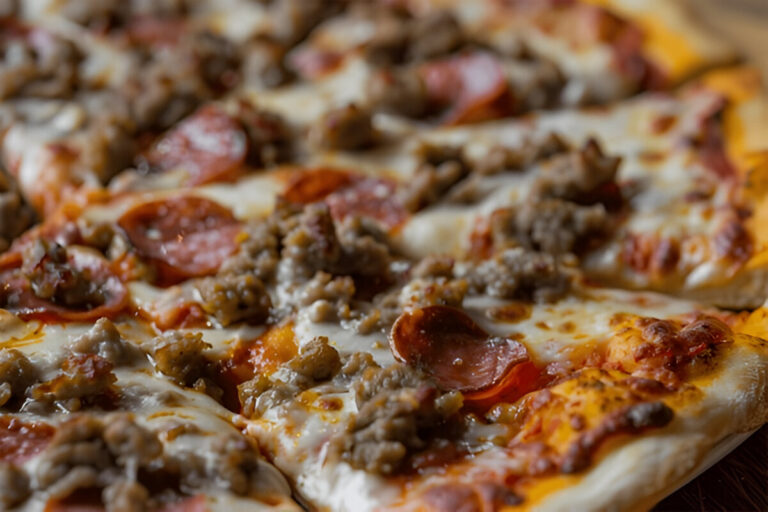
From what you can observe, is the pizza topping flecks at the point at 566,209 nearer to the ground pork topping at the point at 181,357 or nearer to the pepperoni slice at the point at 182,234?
the pepperoni slice at the point at 182,234

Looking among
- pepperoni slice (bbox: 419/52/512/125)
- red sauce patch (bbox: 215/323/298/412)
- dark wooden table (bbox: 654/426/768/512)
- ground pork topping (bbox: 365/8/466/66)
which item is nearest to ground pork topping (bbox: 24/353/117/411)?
red sauce patch (bbox: 215/323/298/412)

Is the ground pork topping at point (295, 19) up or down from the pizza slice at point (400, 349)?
up

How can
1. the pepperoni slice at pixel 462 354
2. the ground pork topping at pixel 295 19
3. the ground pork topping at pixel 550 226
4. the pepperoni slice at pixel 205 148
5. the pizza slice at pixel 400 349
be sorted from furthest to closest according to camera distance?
the ground pork topping at pixel 295 19
the pepperoni slice at pixel 205 148
the ground pork topping at pixel 550 226
the pepperoni slice at pixel 462 354
the pizza slice at pixel 400 349

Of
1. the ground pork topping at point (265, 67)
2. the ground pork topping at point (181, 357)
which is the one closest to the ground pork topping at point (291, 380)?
the ground pork topping at point (181, 357)

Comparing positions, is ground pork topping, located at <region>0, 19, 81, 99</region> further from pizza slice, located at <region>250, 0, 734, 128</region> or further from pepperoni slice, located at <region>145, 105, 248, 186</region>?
pizza slice, located at <region>250, 0, 734, 128</region>

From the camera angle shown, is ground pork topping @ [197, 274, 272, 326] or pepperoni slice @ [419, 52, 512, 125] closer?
ground pork topping @ [197, 274, 272, 326]

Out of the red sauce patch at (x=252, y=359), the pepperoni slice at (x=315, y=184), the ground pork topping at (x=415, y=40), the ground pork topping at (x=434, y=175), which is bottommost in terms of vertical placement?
the red sauce patch at (x=252, y=359)

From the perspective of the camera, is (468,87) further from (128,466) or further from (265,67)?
(128,466)
